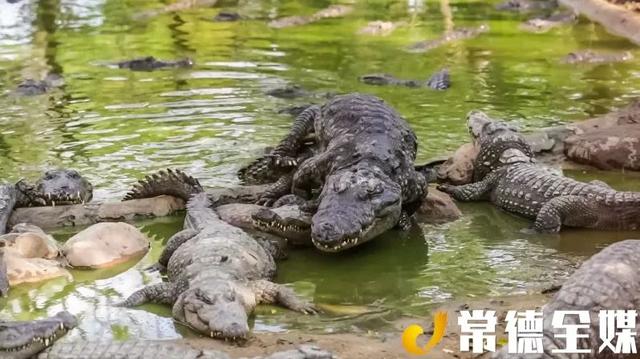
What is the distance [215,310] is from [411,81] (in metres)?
9.18

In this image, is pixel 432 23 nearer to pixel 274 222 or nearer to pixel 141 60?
pixel 141 60

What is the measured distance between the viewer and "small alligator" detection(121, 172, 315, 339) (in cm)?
531

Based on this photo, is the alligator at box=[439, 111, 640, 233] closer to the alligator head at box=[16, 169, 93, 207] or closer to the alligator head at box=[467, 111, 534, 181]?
the alligator head at box=[467, 111, 534, 181]

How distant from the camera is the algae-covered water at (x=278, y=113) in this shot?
20.0 feet

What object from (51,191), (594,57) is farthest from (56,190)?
(594,57)

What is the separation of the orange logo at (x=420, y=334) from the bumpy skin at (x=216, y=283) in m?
0.77

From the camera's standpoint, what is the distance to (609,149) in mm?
8812

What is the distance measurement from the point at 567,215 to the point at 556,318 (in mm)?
2735

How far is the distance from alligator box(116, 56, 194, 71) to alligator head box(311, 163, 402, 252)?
9440 millimetres

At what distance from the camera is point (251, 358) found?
15.9ft

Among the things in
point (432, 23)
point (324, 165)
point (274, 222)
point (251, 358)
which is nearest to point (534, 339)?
point (251, 358)

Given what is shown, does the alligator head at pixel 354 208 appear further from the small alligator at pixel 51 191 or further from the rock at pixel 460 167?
the small alligator at pixel 51 191

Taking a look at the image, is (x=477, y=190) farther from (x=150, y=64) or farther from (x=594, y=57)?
(x=150, y=64)

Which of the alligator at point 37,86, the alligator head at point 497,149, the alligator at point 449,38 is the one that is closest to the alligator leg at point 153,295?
the alligator head at point 497,149
